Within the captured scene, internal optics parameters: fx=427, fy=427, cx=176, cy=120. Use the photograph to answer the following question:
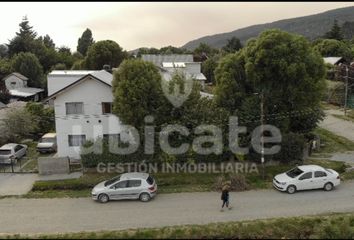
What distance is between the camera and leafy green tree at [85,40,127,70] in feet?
222

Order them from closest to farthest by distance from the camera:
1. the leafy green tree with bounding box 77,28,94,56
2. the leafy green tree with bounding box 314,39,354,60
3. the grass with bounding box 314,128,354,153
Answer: the grass with bounding box 314,128,354,153 → the leafy green tree with bounding box 314,39,354,60 → the leafy green tree with bounding box 77,28,94,56

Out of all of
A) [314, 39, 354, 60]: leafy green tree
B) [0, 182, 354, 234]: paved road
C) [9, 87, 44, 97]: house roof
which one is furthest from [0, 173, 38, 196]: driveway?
[314, 39, 354, 60]: leafy green tree

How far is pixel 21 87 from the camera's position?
62656mm

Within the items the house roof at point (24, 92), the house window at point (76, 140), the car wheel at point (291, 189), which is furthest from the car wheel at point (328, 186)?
the house roof at point (24, 92)

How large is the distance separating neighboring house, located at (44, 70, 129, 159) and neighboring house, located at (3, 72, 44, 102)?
29.9 m

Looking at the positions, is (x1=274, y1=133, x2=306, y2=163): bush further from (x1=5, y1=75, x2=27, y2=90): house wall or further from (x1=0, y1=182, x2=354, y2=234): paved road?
(x1=5, y1=75, x2=27, y2=90): house wall

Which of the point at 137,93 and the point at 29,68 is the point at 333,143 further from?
the point at 29,68

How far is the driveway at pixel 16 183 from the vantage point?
25125mm

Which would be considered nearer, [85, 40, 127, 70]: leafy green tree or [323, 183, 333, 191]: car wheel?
[323, 183, 333, 191]: car wheel

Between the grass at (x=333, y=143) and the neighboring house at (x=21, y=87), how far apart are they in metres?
39.1

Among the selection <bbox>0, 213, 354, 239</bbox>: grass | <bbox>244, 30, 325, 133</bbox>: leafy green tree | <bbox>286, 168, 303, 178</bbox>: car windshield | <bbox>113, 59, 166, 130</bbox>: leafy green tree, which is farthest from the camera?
<bbox>244, 30, 325, 133</bbox>: leafy green tree

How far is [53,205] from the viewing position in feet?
75.6

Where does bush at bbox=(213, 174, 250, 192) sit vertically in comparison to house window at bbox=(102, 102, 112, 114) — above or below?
below

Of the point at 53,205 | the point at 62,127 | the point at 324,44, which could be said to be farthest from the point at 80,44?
the point at 53,205
